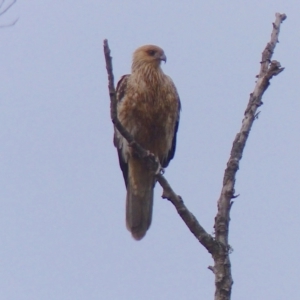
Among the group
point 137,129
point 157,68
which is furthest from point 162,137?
point 157,68

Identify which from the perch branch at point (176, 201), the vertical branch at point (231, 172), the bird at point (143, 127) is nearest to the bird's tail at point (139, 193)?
the bird at point (143, 127)

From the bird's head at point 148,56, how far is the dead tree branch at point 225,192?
2.56 meters

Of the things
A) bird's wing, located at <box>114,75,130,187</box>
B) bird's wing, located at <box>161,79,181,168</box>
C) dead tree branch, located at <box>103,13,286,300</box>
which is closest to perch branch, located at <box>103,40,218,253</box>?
dead tree branch, located at <box>103,13,286,300</box>

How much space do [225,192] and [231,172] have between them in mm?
132

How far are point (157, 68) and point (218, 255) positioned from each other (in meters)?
3.30

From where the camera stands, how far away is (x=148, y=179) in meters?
6.72

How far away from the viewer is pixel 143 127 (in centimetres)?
647

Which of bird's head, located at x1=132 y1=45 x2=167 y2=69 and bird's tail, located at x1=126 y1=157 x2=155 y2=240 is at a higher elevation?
bird's head, located at x1=132 y1=45 x2=167 y2=69

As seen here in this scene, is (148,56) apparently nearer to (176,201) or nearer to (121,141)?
(121,141)

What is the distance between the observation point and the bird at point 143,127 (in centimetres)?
645

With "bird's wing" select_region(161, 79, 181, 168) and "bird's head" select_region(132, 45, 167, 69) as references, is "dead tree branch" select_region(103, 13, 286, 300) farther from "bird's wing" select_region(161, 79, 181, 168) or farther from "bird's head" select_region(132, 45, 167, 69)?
"bird's head" select_region(132, 45, 167, 69)

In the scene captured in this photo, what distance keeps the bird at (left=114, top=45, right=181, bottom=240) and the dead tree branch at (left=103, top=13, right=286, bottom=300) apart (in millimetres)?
1842

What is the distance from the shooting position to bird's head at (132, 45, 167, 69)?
708 centimetres

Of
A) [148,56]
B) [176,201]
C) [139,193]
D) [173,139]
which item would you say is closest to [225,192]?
[176,201]
